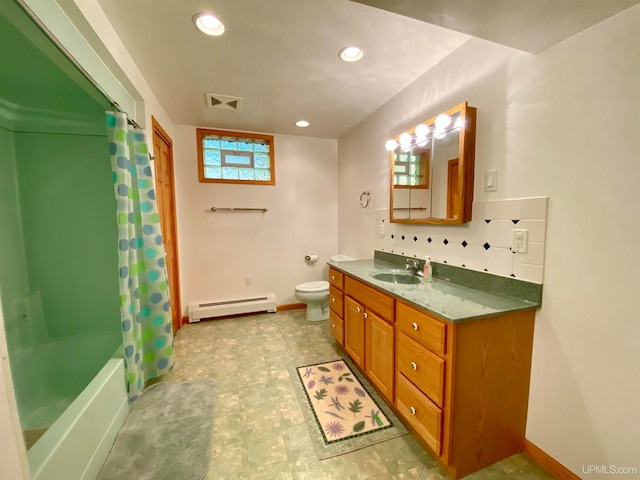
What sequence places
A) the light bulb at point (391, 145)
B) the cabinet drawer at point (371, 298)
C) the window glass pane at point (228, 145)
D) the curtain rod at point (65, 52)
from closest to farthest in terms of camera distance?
the curtain rod at point (65, 52) → the cabinet drawer at point (371, 298) → the light bulb at point (391, 145) → the window glass pane at point (228, 145)

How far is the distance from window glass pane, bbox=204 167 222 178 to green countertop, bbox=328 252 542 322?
7.38 ft

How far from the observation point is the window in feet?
10.2

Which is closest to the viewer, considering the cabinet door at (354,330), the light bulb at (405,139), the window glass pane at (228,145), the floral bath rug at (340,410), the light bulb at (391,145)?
the floral bath rug at (340,410)

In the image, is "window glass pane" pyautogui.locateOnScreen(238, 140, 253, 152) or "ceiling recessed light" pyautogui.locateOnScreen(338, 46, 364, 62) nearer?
"ceiling recessed light" pyautogui.locateOnScreen(338, 46, 364, 62)

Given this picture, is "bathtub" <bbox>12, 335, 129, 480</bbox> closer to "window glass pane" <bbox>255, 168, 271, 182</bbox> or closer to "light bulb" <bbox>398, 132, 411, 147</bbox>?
"window glass pane" <bbox>255, 168, 271, 182</bbox>

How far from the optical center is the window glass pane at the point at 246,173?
3.23m

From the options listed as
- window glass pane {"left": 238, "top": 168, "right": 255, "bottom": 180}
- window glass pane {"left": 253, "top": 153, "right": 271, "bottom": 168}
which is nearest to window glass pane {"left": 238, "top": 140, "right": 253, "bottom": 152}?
window glass pane {"left": 253, "top": 153, "right": 271, "bottom": 168}

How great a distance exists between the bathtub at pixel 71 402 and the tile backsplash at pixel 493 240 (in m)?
2.19

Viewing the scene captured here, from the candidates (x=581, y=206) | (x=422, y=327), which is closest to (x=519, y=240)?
(x=581, y=206)

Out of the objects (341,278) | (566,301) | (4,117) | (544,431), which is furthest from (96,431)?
(566,301)

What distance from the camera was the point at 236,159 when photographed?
322 cm

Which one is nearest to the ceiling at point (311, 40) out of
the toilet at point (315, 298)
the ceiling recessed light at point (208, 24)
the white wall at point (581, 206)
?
the ceiling recessed light at point (208, 24)

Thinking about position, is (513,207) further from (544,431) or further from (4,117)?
(4,117)

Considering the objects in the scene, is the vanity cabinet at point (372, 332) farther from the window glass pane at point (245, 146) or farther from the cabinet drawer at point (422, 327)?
the window glass pane at point (245, 146)
